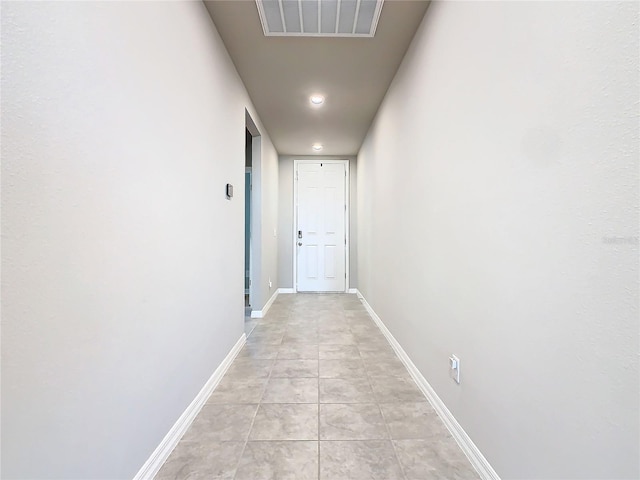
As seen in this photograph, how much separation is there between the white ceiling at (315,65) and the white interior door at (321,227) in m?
1.45

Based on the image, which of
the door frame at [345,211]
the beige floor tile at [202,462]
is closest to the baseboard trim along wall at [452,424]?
the beige floor tile at [202,462]

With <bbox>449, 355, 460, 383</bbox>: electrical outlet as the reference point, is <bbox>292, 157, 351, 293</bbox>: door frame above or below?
above

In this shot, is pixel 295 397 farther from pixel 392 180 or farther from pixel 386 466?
pixel 392 180

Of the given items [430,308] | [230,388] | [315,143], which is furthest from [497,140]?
[315,143]

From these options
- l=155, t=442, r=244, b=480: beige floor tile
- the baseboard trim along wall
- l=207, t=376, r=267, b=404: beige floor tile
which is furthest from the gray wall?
l=155, t=442, r=244, b=480: beige floor tile

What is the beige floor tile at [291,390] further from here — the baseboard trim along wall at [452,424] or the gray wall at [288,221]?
the gray wall at [288,221]

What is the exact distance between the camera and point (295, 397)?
1.86m

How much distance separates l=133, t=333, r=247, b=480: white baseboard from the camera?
1.21m

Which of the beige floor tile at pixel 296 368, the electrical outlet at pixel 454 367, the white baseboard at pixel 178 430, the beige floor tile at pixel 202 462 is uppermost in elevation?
the electrical outlet at pixel 454 367

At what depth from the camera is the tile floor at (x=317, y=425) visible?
1.28 meters

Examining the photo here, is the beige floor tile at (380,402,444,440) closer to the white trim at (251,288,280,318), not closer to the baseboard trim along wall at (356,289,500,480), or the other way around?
the baseboard trim along wall at (356,289,500,480)

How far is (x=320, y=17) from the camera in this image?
1924mm

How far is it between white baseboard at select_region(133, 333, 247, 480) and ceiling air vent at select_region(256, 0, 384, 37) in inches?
93.7

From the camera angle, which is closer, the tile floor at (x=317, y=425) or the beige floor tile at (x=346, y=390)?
the tile floor at (x=317, y=425)
